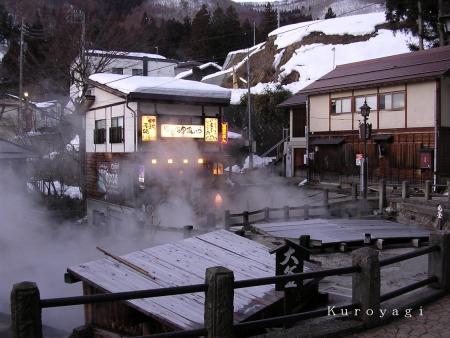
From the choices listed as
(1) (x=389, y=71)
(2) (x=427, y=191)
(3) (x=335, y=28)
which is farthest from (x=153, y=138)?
(3) (x=335, y=28)

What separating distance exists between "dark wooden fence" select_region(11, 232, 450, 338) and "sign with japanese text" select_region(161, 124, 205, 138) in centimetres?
1333

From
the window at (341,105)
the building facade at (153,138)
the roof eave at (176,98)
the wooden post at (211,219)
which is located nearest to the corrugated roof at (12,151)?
the building facade at (153,138)

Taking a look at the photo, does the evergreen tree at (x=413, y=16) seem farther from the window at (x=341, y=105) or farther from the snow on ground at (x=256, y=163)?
the snow on ground at (x=256, y=163)

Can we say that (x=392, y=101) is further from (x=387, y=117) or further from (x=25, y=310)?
(x=25, y=310)

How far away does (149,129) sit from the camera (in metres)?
18.1

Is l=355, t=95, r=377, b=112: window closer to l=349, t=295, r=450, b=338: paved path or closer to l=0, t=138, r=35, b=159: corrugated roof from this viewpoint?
l=0, t=138, r=35, b=159: corrugated roof

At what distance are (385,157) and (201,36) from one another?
37.1 meters

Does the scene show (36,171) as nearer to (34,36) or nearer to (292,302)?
(34,36)

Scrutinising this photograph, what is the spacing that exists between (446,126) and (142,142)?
1335 cm

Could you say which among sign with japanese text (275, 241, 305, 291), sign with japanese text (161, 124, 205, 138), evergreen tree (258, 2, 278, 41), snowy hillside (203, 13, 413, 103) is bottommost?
sign with japanese text (275, 241, 305, 291)

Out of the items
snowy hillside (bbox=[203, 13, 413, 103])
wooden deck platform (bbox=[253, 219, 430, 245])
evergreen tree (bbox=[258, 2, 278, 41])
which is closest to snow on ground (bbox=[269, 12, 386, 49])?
snowy hillside (bbox=[203, 13, 413, 103])

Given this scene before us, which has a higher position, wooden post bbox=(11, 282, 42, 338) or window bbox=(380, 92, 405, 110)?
window bbox=(380, 92, 405, 110)

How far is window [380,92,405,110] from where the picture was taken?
21250mm

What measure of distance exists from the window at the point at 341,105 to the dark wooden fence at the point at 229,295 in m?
18.3
